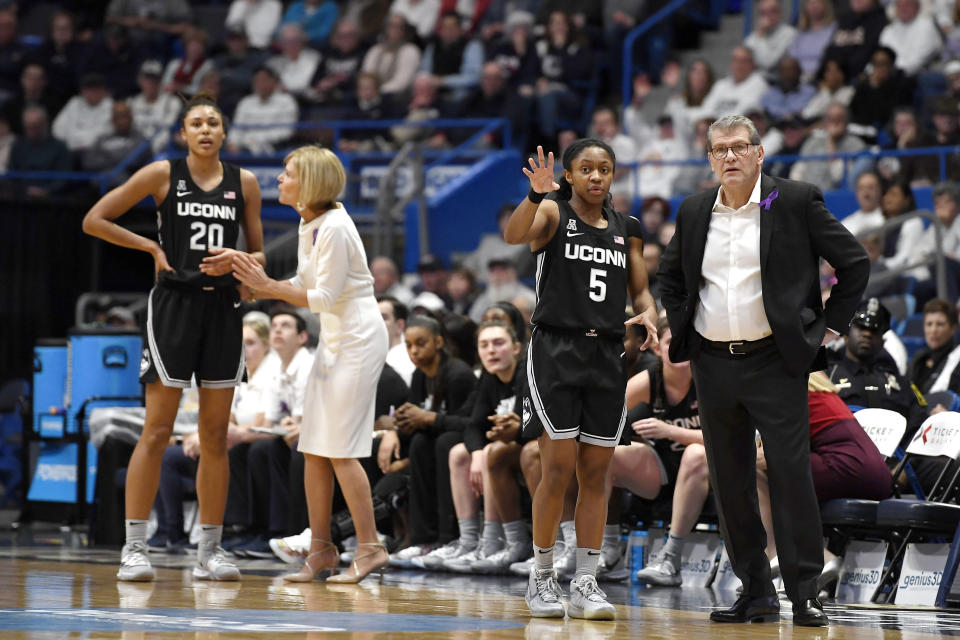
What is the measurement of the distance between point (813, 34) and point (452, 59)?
3.92 meters

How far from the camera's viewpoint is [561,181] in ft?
18.2

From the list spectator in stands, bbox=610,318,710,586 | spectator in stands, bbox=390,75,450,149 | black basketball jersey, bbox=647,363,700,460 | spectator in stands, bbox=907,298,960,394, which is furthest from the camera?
spectator in stands, bbox=390,75,450,149

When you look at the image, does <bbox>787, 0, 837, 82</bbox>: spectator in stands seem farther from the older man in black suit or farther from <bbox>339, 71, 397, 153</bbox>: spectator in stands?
the older man in black suit

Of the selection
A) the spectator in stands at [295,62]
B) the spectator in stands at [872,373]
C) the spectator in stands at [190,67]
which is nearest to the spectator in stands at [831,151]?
the spectator in stands at [872,373]

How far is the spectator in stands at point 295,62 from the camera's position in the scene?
16.4 metres

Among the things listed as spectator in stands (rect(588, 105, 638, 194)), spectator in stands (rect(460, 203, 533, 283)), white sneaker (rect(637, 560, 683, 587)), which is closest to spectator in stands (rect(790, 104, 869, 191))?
spectator in stands (rect(588, 105, 638, 194))

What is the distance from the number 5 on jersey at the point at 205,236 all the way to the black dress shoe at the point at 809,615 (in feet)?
9.42

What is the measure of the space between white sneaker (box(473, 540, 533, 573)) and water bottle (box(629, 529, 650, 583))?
61 cm

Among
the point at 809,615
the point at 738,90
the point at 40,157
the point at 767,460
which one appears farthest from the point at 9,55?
the point at 809,615

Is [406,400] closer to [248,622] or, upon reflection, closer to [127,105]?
[248,622]

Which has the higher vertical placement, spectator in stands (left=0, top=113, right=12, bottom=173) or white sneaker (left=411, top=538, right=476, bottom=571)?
spectator in stands (left=0, top=113, right=12, bottom=173)

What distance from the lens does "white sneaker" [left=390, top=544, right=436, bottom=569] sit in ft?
25.2

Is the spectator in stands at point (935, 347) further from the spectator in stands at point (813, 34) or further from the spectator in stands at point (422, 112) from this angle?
the spectator in stands at point (422, 112)

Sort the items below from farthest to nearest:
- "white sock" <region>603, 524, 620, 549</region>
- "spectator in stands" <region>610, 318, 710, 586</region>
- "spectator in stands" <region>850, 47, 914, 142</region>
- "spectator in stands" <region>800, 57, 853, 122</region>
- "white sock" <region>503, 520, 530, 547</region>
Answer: "spectator in stands" <region>800, 57, 853, 122</region> < "spectator in stands" <region>850, 47, 914, 142</region> < "white sock" <region>503, 520, 530, 547</region> < "white sock" <region>603, 524, 620, 549</region> < "spectator in stands" <region>610, 318, 710, 586</region>
